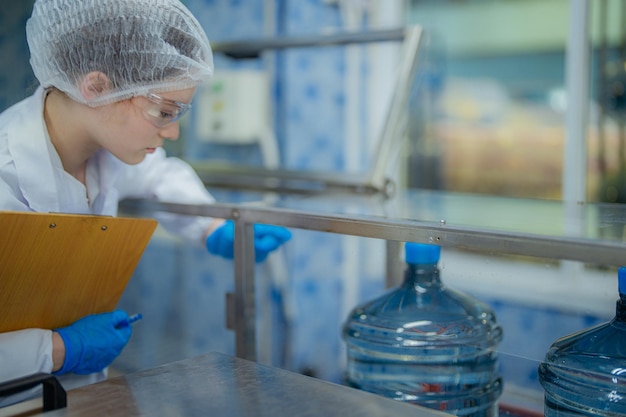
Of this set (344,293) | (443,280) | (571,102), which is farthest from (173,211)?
(571,102)

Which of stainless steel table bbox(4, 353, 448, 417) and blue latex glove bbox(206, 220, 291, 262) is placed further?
blue latex glove bbox(206, 220, 291, 262)

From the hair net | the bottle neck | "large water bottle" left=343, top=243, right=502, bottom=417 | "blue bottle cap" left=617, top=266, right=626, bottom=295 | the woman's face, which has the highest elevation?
the hair net

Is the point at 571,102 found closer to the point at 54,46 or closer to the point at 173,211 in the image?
the point at 173,211

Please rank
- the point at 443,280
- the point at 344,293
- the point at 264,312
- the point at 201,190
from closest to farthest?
the point at 443,280, the point at 201,190, the point at 264,312, the point at 344,293

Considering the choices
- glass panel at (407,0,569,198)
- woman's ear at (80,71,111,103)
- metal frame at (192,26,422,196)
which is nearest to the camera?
woman's ear at (80,71,111,103)

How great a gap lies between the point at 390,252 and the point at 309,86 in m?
1.98

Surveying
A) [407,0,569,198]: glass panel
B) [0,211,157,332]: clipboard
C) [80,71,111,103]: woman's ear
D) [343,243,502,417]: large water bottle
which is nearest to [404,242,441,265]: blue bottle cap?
[343,243,502,417]: large water bottle

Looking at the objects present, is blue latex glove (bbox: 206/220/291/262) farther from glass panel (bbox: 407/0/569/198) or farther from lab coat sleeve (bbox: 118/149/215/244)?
glass panel (bbox: 407/0/569/198)

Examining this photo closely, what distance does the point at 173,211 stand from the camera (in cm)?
123

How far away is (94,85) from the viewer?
42.8 inches

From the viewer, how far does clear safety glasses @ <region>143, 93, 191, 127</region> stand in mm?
1111

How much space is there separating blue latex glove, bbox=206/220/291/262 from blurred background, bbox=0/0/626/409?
1.69 feet

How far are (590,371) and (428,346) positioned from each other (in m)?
0.27

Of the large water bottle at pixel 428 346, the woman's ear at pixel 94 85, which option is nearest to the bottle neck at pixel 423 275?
the large water bottle at pixel 428 346
